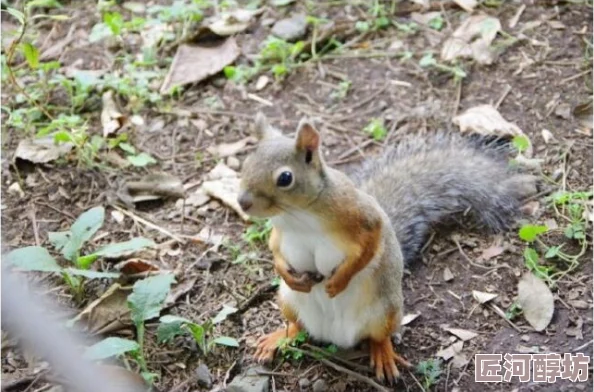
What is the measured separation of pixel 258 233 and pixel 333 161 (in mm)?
412

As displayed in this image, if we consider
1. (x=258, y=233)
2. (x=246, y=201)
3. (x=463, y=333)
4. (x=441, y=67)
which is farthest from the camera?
(x=441, y=67)

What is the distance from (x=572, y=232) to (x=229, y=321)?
3.21 ft

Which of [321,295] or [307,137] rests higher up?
[307,137]

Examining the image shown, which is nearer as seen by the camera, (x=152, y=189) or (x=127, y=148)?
(x=152, y=189)

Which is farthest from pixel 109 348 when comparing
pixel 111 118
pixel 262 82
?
pixel 262 82

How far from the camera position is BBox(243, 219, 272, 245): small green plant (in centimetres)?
248

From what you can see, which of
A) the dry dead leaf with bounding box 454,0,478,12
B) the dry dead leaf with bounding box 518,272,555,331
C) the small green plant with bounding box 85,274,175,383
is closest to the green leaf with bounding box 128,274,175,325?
the small green plant with bounding box 85,274,175,383

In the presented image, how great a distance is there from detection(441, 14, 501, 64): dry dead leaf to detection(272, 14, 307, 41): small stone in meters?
0.53

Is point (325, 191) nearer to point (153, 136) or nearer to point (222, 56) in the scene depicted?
point (153, 136)

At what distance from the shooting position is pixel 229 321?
2.29m

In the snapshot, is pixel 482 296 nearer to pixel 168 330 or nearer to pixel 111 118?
pixel 168 330

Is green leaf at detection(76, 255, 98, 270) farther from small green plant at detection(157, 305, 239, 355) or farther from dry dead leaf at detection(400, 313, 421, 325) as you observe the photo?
dry dead leaf at detection(400, 313, 421, 325)

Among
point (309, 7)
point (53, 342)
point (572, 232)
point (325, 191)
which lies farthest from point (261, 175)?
point (309, 7)

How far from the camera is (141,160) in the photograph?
2758mm
